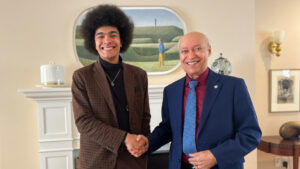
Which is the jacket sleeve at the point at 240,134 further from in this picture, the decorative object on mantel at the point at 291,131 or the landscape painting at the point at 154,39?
the decorative object on mantel at the point at 291,131

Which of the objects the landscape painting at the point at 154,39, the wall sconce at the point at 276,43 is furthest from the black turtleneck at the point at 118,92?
the wall sconce at the point at 276,43

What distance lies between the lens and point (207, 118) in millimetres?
1184

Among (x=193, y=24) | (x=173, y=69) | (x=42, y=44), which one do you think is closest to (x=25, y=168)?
(x=42, y=44)

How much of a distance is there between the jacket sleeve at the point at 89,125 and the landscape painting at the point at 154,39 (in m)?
1.38

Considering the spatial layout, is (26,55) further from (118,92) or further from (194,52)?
(194,52)

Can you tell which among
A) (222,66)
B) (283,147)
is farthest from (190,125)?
(283,147)

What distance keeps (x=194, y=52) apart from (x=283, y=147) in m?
1.99

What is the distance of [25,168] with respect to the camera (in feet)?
8.38

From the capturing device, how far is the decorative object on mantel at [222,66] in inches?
102

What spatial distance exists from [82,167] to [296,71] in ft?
10.2

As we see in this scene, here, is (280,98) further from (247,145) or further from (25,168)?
(25,168)

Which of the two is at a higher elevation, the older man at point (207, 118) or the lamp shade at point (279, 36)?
the lamp shade at point (279, 36)

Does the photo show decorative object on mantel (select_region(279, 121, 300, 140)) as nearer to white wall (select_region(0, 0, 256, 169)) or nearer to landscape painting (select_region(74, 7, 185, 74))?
landscape painting (select_region(74, 7, 185, 74))

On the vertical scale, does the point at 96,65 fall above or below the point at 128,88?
above
